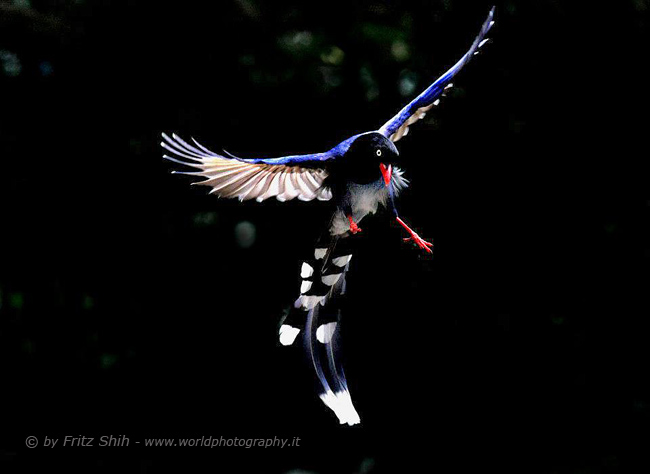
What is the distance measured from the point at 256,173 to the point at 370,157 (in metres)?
0.22

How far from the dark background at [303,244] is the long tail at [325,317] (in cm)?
128

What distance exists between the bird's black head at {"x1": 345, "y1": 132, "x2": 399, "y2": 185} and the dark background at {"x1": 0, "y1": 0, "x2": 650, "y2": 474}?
1818 mm

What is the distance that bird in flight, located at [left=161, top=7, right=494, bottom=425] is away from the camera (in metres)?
1.52

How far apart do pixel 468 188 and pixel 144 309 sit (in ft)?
5.42

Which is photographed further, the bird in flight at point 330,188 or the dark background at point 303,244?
the dark background at point 303,244

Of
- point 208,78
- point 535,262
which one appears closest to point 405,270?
point 535,262

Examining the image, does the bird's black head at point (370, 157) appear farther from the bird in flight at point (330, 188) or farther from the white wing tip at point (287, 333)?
the white wing tip at point (287, 333)

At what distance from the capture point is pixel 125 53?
13.5 ft

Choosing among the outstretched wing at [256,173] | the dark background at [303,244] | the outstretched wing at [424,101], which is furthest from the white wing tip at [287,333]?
the dark background at [303,244]

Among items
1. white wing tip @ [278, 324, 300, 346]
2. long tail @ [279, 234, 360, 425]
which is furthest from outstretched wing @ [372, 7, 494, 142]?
white wing tip @ [278, 324, 300, 346]

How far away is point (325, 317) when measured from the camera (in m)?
2.21

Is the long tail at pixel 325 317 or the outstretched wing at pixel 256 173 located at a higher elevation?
the outstretched wing at pixel 256 173

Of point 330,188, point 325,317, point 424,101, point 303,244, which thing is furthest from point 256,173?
point 303,244

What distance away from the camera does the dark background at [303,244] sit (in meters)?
3.67
